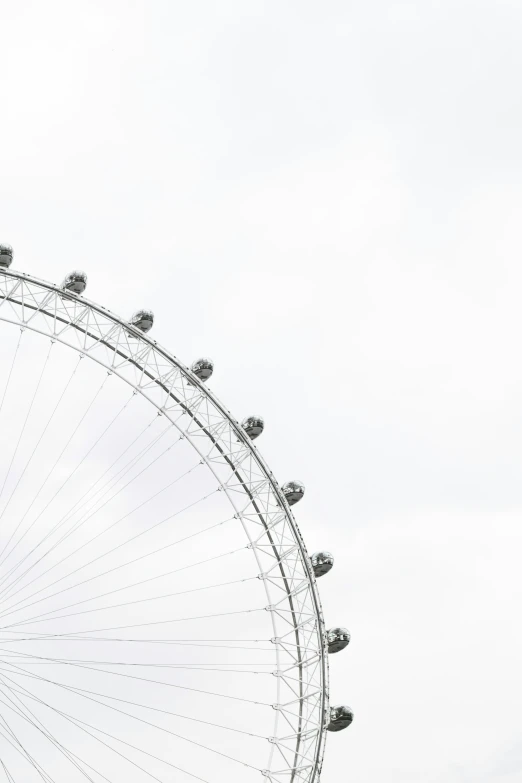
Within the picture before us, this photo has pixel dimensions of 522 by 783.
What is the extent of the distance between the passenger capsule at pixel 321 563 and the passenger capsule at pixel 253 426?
3763 mm

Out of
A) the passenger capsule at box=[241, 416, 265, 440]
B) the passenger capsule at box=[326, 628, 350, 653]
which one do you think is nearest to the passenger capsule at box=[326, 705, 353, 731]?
the passenger capsule at box=[326, 628, 350, 653]

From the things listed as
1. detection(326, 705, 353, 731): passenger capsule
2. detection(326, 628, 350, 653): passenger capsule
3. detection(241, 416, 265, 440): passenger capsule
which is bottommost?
detection(326, 705, 353, 731): passenger capsule

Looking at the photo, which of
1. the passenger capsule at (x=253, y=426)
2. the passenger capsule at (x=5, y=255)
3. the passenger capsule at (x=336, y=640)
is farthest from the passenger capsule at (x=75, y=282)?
the passenger capsule at (x=336, y=640)

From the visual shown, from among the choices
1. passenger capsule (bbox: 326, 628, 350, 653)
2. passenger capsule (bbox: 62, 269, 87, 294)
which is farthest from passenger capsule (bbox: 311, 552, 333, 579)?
passenger capsule (bbox: 62, 269, 87, 294)

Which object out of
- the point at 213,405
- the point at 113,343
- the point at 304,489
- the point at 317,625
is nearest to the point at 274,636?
the point at 317,625

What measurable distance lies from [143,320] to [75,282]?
83.3 inches

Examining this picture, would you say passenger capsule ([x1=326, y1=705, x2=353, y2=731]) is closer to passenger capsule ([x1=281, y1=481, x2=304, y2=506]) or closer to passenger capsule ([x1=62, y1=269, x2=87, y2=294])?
passenger capsule ([x1=281, y1=481, x2=304, y2=506])

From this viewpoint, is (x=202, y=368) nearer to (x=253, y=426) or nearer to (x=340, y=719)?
(x=253, y=426)

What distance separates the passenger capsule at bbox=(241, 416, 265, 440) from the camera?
35.9 metres

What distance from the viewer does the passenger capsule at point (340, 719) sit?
3412 centimetres

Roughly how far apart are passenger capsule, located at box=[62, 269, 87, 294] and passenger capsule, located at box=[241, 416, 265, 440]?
579cm

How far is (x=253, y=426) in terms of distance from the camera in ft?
118

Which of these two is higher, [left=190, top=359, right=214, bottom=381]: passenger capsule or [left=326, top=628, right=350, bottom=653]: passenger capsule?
[left=190, top=359, right=214, bottom=381]: passenger capsule

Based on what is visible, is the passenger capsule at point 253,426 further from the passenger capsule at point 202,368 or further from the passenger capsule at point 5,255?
the passenger capsule at point 5,255
